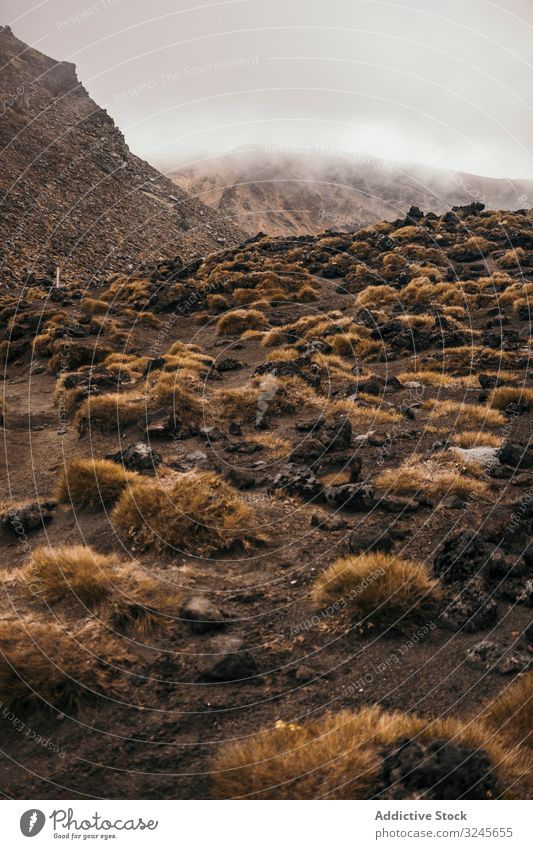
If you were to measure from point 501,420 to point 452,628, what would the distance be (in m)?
8.18

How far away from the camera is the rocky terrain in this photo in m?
4.40

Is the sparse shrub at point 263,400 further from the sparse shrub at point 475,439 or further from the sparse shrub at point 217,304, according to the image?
the sparse shrub at point 217,304

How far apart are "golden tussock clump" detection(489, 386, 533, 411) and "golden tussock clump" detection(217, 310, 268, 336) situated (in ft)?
44.1

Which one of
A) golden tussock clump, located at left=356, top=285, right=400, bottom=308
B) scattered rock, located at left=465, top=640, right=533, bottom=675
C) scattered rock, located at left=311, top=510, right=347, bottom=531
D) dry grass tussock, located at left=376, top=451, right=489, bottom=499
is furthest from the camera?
golden tussock clump, located at left=356, top=285, right=400, bottom=308

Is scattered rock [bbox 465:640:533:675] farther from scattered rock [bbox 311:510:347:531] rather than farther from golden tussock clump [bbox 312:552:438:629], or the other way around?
scattered rock [bbox 311:510:347:531]

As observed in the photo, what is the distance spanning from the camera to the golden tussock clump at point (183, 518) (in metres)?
7.83

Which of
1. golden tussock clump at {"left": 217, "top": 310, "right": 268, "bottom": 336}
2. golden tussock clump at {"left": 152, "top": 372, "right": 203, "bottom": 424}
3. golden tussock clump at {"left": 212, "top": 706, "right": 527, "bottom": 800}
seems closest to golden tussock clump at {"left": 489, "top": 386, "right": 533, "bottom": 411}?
golden tussock clump at {"left": 152, "top": 372, "right": 203, "bottom": 424}

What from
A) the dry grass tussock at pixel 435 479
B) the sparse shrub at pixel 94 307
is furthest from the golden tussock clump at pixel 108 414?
the sparse shrub at pixel 94 307

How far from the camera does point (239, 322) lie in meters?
25.6

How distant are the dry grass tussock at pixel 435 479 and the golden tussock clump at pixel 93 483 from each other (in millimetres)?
4942

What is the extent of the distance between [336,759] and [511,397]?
40.5 ft

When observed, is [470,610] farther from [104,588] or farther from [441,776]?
[104,588]

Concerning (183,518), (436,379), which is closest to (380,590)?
(183,518)
